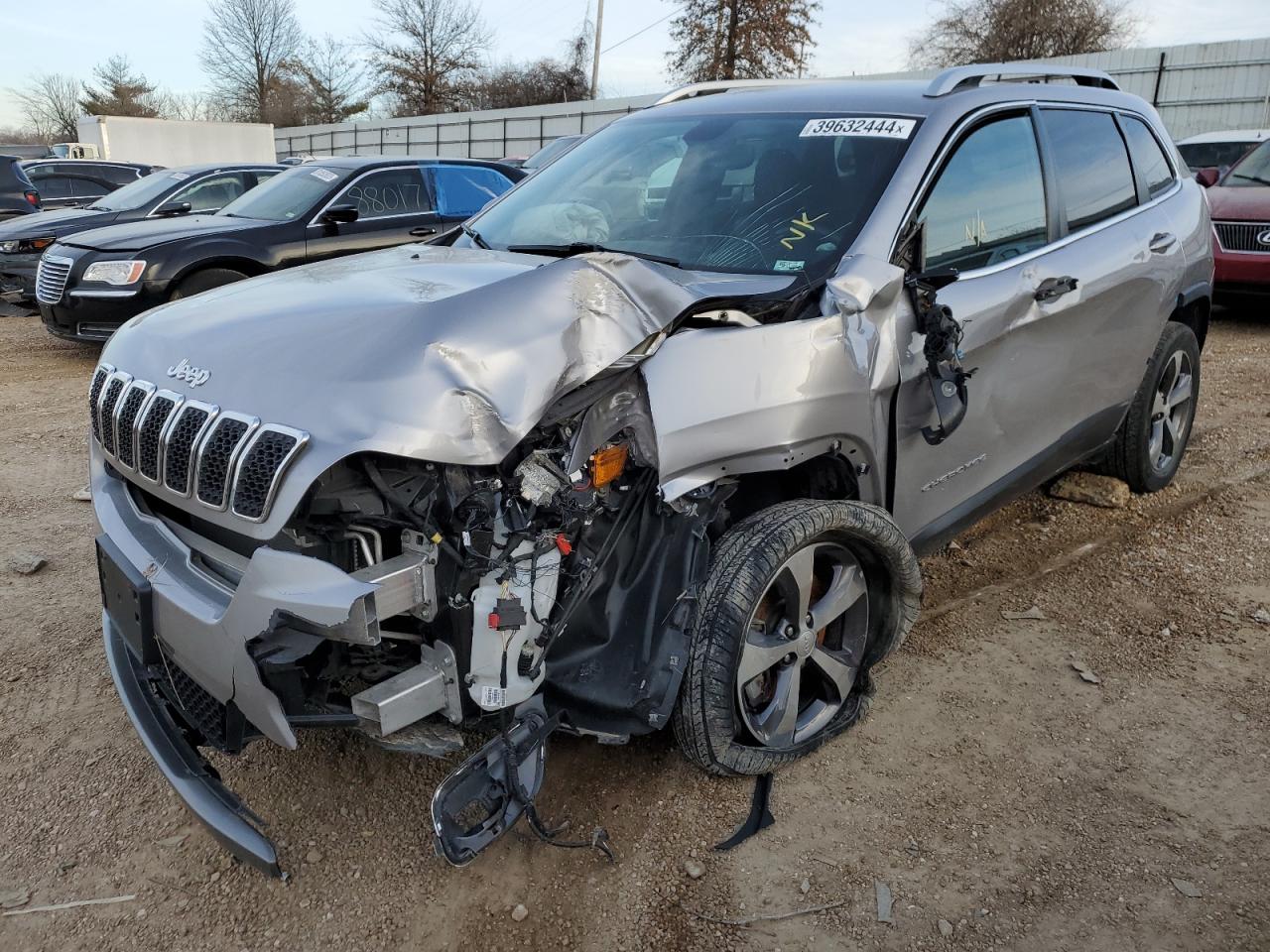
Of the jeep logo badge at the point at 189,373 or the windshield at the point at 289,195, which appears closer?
the jeep logo badge at the point at 189,373

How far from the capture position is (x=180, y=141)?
1085 inches

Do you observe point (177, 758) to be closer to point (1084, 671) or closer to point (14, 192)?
point (1084, 671)

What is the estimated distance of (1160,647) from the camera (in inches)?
140

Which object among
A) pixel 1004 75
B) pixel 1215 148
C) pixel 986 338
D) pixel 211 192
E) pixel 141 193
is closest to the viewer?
pixel 986 338

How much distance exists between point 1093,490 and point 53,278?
793 centimetres

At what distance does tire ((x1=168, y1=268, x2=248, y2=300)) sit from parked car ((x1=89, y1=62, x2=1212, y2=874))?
5.41 metres

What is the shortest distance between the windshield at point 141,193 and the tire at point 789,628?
9826mm

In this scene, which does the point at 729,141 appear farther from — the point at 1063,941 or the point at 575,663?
the point at 1063,941

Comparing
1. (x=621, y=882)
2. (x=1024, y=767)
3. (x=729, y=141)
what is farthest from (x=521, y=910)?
(x=729, y=141)

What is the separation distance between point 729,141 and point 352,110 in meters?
52.3

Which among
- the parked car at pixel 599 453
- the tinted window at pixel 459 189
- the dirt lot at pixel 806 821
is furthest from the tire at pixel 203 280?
the parked car at pixel 599 453

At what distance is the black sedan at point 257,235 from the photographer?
25.5 ft

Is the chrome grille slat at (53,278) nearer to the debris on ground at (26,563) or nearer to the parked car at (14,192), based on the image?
the debris on ground at (26,563)

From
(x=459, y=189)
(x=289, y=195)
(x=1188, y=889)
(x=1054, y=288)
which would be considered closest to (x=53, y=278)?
(x=289, y=195)
